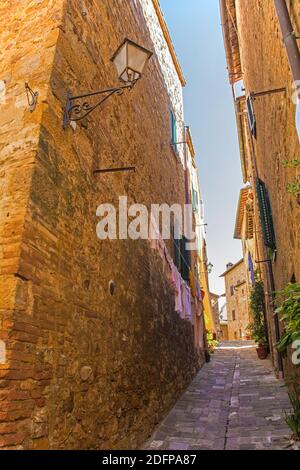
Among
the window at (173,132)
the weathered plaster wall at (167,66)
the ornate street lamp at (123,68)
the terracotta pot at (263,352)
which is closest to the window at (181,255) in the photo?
the window at (173,132)

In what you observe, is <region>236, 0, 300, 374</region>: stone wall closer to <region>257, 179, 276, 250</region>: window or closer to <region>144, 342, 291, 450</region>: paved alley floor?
<region>257, 179, 276, 250</region>: window

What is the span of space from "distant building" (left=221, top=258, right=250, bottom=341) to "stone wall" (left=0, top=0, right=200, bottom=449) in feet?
75.5

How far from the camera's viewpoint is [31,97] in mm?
3383

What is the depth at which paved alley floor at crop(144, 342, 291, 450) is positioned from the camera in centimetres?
478

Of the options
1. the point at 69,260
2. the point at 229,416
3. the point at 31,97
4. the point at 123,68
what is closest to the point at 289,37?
the point at 123,68

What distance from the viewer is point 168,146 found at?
31.0 feet

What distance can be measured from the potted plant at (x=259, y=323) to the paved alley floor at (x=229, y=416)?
6.16 ft

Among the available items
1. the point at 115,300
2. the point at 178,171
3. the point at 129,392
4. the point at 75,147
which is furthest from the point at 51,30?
the point at 178,171

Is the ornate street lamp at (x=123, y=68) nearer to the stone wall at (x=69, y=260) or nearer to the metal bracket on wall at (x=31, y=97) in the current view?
the stone wall at (x=69, y=260)

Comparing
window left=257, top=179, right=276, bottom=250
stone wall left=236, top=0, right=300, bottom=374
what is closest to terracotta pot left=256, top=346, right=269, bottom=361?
window left=257, top=179, right=276, bottom=250

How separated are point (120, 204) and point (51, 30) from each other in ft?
7.15

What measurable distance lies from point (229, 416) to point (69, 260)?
4.21 m
